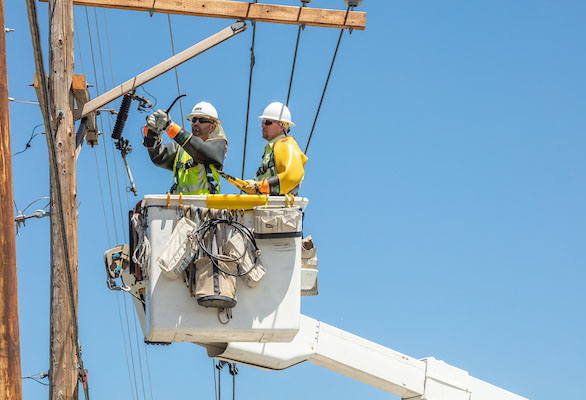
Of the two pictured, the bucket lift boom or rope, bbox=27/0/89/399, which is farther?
the bucket lift boom

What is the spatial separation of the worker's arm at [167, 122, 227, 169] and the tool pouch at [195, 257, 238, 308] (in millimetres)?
1017

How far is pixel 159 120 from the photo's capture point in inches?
405

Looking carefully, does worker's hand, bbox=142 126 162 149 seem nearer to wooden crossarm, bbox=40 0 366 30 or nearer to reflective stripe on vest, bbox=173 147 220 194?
reflective stripe on vest, bbox=173 147 220 194

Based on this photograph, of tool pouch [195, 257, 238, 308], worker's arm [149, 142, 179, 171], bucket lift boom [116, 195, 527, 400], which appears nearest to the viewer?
tool pouch [195, 257, 238, 308]

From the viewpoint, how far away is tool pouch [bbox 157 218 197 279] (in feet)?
31.9

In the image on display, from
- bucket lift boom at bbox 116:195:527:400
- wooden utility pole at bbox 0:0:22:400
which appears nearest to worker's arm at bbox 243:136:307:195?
bucket lift boom at bbox 116:195:527:400

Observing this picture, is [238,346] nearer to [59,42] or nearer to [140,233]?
[140,233]

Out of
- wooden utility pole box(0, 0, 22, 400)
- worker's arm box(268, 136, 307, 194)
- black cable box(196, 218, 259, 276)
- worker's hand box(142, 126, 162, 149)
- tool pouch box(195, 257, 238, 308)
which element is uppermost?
worker's hand box(142, 126, 162, 149)

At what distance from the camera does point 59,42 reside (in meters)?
10.9

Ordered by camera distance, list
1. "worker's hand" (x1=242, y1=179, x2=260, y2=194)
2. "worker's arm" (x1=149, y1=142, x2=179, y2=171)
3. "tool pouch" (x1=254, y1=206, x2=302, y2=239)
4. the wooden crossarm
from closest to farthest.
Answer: "tool pouch" (x1=254, y1=206, x2=302, y2=239) < "worker's hand" (x1=242, y1=179, x2=260, y2=194) < "worker's arm" (x1=149, y1=142, x2=179, y2=171) < the wooden crossarm

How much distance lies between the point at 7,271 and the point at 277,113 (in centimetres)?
439

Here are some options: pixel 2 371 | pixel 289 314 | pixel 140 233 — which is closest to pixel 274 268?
pixel 289 314

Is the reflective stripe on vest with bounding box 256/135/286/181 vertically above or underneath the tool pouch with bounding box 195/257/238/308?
above

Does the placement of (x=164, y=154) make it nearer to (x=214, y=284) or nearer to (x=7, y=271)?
(x=214, y=284)
